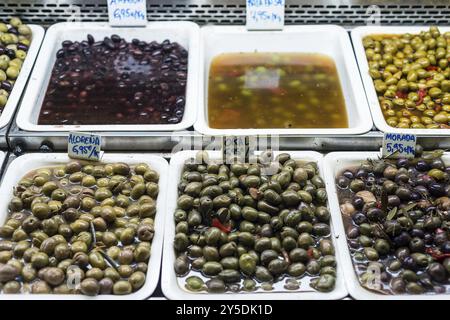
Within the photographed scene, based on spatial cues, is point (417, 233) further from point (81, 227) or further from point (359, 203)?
point (81, 227)

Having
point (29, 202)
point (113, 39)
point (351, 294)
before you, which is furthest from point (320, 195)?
point (113, 39)

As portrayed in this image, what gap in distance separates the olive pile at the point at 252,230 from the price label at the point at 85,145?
16.5 inches

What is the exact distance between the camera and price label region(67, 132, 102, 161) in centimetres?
243

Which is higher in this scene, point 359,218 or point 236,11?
point 236,11

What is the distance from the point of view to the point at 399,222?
6.88 feet

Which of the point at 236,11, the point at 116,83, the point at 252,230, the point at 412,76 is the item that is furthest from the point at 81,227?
the point at 412,76

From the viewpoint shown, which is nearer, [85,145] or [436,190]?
[436,190]

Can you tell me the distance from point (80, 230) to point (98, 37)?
136 centimetres

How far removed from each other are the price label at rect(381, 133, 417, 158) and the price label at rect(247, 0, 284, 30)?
97cm

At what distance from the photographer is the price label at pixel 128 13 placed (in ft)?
9.82

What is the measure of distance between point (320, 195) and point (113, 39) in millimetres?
1481

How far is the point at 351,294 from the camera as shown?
1.96 m
